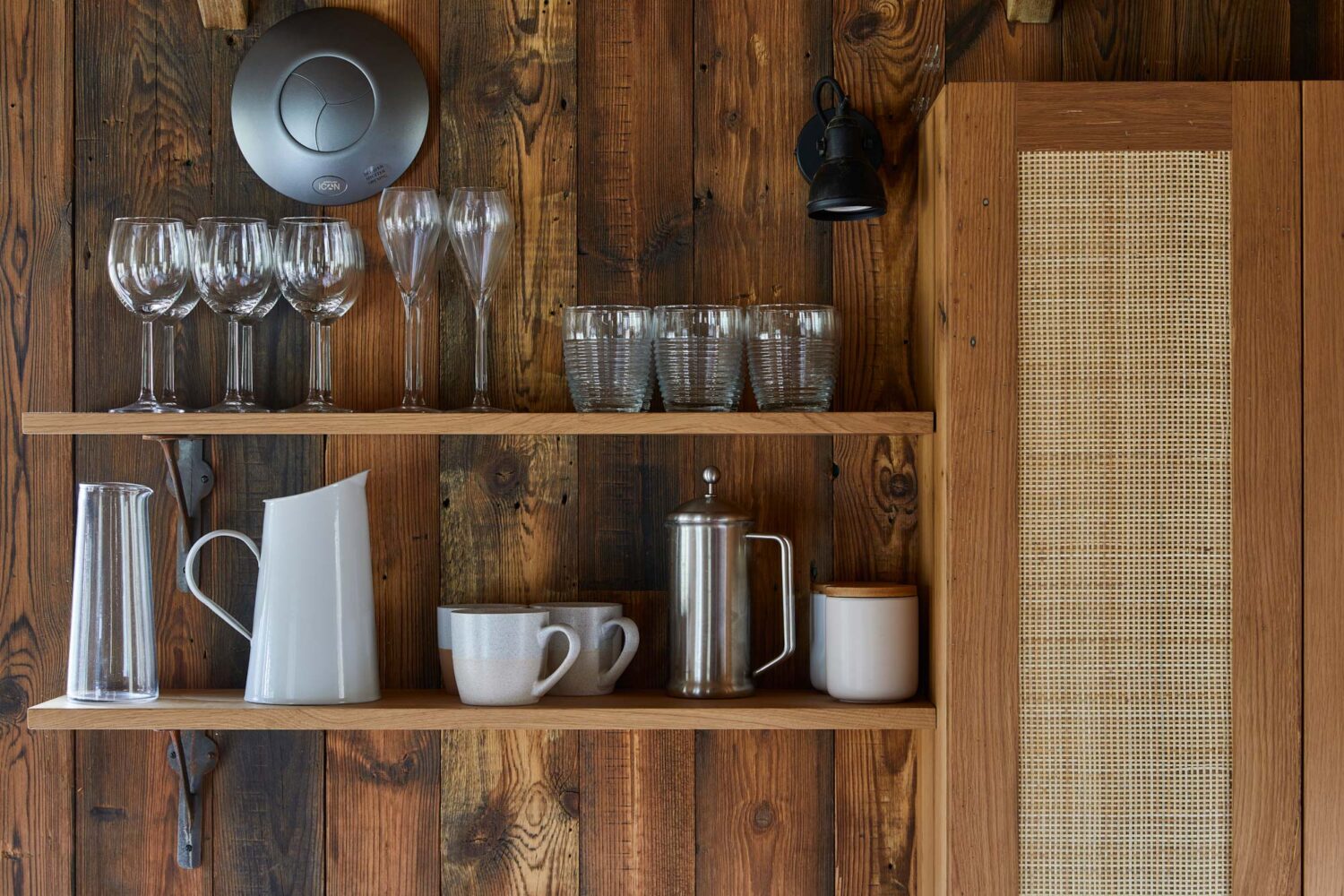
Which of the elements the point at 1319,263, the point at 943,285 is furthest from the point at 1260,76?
the point at 943,285

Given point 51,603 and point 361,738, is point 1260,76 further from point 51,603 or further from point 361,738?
point 51,603

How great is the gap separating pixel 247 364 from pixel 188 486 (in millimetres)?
188

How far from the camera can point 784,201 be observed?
155 cm

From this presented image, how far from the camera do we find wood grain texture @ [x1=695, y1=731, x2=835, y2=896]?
1.54 metres

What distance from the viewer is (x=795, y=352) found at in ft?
4.60

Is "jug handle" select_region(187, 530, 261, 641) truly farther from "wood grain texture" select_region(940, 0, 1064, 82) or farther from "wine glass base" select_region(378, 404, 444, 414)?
"wood grain texture" select_region(940, 0, 1064, 82)

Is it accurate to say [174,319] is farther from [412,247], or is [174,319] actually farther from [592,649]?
[592,649]

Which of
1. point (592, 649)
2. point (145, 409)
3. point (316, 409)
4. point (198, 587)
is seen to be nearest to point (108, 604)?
point (198, 587)

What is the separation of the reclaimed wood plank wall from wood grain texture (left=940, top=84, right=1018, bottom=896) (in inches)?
9.9

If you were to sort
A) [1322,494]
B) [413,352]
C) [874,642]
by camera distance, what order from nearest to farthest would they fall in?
[1322,494] → [874,642] → [413,352]

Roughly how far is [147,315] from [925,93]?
100 cm

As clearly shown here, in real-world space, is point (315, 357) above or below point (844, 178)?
below

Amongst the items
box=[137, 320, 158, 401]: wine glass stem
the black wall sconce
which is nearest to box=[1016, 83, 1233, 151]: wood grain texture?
the black wall sconce

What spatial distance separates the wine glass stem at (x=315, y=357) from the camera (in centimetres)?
145
